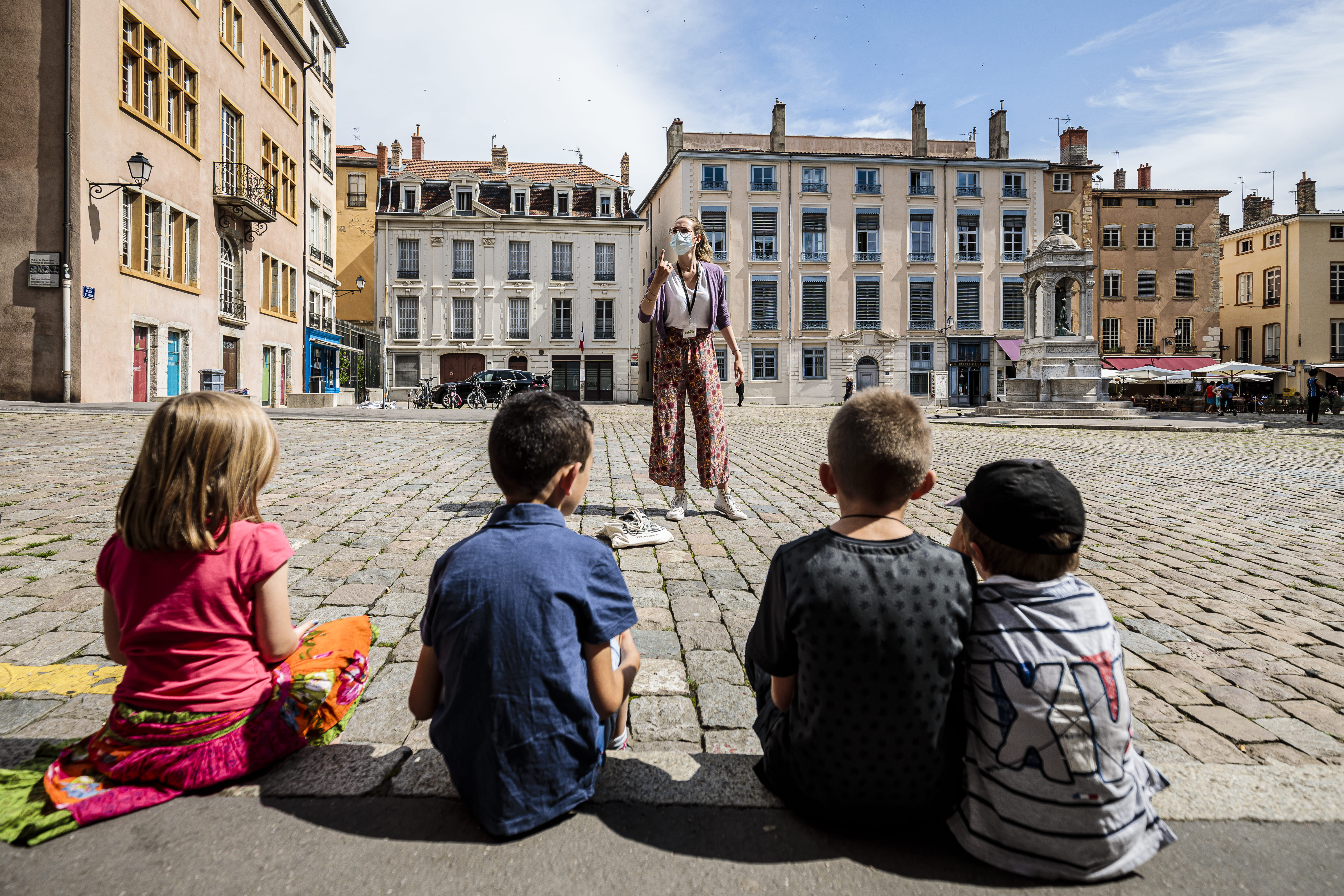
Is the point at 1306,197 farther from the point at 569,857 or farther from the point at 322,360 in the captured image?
the point at 569,857

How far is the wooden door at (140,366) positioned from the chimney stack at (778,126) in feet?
118

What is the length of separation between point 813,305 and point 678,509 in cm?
4217

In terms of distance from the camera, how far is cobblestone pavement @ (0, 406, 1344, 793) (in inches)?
99.1

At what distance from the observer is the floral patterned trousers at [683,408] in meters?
5.48

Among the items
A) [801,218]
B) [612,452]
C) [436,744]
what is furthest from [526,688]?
[801,218]

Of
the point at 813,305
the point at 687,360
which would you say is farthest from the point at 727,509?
the point at 813,305

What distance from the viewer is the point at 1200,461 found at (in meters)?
10.4

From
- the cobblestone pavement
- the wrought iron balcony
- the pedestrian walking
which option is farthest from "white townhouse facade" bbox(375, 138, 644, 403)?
the cobblestone pavement

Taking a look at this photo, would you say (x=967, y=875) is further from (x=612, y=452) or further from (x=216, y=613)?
(x=612, y=452)

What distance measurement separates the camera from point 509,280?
147 feet

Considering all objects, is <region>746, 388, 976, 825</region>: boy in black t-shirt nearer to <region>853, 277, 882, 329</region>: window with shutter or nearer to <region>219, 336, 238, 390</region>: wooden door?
<region>219, 336, 238, 390</region>: wooden door

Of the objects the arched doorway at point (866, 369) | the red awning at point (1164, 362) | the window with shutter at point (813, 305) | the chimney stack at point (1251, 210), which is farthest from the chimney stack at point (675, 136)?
the chimney stack at point (1251, 210)

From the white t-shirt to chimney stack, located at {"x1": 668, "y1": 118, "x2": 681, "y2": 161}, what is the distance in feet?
148

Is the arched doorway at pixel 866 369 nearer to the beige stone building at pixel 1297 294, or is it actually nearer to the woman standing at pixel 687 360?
the beige stone building at pixel 1297 294
